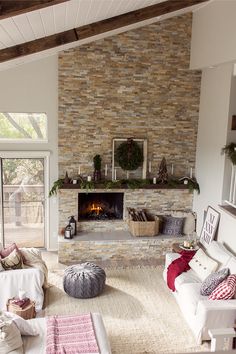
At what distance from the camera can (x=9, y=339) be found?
448 centimetres

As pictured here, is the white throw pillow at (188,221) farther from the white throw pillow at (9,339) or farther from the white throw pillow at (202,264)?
the white throw pillow at (9,339)

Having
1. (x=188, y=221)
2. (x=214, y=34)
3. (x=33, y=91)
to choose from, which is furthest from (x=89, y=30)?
(x=188, y=221)

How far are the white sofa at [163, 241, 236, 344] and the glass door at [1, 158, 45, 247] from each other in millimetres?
3516

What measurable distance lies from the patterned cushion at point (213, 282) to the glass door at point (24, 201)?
4.11m

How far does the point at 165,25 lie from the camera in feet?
27.5

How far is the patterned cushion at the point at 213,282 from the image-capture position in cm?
602

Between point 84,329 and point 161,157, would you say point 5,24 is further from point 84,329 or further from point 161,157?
point 161,157

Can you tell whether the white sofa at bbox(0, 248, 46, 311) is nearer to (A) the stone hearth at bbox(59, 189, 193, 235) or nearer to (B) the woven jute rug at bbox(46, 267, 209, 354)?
(B) the woven jute rug at bbox(46, 267, 209, 354)

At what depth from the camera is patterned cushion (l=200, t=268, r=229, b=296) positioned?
6.02 m

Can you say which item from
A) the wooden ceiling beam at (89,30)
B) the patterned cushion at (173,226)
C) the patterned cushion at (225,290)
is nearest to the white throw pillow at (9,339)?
the patterned cushion at (225,290)

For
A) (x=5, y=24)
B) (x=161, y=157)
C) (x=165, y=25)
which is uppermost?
(x=165, y=25)

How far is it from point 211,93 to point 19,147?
13.3 ft

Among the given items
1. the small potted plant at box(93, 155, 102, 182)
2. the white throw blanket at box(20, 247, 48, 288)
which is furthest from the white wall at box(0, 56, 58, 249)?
the white throw blanket at box(20, 247, 48, 288)

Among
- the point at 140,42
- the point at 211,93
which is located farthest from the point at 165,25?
the point at 211,93
